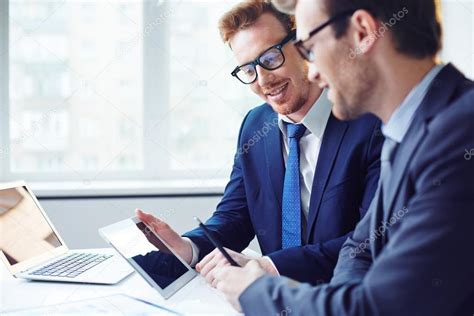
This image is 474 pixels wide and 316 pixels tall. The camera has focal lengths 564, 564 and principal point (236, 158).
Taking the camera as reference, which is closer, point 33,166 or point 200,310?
point 200,310

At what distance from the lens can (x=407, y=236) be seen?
2.92ft

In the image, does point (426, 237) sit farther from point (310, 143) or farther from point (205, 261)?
point (310, 143)

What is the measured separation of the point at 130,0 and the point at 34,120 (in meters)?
0.89

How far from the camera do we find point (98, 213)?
120 inches

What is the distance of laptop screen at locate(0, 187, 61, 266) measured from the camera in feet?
5.23

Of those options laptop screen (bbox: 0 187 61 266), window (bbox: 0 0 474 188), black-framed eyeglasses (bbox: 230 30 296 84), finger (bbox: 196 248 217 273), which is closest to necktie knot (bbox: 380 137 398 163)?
finger (bbox: 196 248 217 273)

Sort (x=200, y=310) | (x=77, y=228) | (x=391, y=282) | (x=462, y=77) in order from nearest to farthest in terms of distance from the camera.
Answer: (x=391, y=282) < (x=462, y=77) < (x=200, y=310) < (x=77, y=228)

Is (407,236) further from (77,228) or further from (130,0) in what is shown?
(130,0)

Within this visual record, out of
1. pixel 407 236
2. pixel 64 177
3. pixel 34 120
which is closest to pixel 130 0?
pixel 34 120

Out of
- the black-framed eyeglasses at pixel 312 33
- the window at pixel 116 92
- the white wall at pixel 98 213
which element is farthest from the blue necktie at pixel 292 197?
the window at pixel 116 92

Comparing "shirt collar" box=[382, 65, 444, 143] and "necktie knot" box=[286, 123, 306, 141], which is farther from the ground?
"shirt collar" box=[382, 65, 444, 143]

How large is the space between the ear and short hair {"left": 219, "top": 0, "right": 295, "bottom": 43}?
87cm

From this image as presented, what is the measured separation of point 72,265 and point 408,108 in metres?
1.06

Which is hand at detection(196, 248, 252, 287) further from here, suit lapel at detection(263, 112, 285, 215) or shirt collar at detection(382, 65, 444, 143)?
shirt collar at detection(382, 65, 444, 143)
